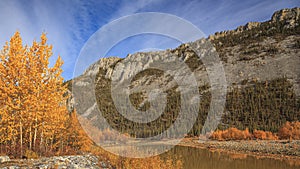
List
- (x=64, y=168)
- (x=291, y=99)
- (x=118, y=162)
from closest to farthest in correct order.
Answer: (x=64, y=168)
(x=118, y=162)
(x=291, y=99)

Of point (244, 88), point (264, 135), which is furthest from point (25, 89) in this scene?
point (244, 88)

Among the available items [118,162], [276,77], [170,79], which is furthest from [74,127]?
[170,79]

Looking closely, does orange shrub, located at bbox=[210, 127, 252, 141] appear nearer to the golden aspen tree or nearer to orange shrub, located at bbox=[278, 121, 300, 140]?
orange shrub, located at bbox=[278, 121, 300, 140]

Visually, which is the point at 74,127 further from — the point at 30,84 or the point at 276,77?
the point at 276,77

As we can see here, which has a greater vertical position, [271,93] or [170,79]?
[170,79]

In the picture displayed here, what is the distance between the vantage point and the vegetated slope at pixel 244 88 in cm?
7250

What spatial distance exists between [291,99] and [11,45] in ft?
258

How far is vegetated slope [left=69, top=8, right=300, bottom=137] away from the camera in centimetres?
7250

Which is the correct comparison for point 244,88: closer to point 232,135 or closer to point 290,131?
point 232,135

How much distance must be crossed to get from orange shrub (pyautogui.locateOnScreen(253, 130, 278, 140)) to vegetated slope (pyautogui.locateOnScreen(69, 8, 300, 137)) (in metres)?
4.51

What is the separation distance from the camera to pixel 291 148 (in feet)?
124

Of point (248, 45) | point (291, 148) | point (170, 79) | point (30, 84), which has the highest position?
point (248, 45)

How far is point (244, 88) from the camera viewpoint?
309 feet

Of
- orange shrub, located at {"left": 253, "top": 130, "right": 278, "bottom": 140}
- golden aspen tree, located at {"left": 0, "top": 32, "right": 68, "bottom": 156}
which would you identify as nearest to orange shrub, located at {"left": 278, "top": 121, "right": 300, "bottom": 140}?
orange shrub, located at {"left": 253, "top": 130, "right": 278, "bottom": 140}
